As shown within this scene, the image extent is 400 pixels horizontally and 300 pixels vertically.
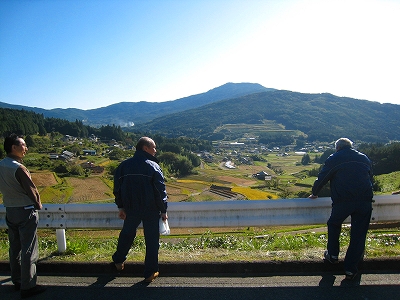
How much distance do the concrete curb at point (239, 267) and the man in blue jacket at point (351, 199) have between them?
193mm

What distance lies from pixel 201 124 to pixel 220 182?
5746 inches

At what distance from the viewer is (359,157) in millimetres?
3574

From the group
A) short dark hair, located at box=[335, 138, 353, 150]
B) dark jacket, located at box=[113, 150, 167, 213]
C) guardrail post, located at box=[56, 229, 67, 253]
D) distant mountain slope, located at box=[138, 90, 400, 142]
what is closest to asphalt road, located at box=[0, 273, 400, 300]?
guardrail post, located at box=[56, 229, 67, 253]

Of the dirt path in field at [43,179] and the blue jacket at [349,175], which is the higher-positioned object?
the blue jacket at [349,175]

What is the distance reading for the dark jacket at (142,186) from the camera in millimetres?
3482

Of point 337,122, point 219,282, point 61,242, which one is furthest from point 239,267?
point 337,122

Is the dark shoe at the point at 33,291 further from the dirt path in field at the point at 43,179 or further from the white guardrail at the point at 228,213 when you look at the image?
the dirt path in field at the point at 43,179

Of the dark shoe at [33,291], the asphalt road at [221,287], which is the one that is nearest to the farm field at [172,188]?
the asphalt road at [221,287]

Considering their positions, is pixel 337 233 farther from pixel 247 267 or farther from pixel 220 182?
pixel 220 182

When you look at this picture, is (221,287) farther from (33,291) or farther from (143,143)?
(33,291)

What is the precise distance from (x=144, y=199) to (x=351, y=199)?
2382 millimetres

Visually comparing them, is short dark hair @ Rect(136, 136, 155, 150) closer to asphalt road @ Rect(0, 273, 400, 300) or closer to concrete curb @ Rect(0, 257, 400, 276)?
concrete curb @ Rect(0, 257, 400, 276)

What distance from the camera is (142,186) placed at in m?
3.49

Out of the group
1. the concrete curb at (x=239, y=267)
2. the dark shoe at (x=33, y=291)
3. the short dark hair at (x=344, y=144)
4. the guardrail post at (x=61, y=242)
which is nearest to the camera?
the dark shoe at (x=33, y=291)
